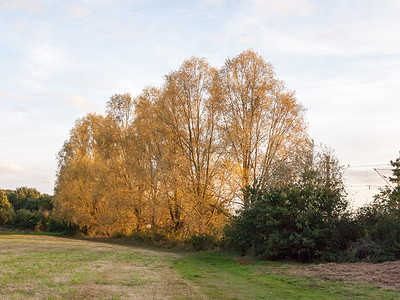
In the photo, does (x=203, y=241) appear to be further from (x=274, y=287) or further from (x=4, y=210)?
(x=4, y=210)

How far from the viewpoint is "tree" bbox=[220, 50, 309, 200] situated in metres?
30.8

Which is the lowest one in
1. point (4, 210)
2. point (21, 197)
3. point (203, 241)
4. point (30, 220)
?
point (30, 220)

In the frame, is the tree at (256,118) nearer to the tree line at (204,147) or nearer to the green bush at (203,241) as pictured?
the tree line at (204,147)

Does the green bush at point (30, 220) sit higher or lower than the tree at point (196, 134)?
lower

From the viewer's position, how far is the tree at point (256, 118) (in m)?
30.8

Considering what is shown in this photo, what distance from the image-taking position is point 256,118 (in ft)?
103

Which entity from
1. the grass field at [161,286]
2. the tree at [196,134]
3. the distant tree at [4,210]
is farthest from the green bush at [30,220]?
the grass field at [161,286]

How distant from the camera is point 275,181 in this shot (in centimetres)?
2678

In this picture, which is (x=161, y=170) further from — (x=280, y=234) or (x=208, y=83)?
(x=280, y=234)

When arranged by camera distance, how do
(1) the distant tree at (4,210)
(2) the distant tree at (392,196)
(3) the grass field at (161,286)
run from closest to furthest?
1. (3) the grass field at (161,286)
2. (2) the distant tree at (392,196)
3. (1) the distant tree at (4,210)

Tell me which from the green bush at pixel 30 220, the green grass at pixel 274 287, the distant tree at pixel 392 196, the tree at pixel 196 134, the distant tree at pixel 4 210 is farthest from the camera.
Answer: the green bush at pixel 30 220

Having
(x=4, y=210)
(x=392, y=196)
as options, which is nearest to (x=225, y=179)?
(x=392, y=196)

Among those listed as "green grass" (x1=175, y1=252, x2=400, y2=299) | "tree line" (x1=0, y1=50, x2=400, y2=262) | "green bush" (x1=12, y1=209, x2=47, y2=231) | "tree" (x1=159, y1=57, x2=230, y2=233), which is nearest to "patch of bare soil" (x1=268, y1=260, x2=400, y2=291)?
"green grass" (x1=175, y1=252, x2=400, y2=299)

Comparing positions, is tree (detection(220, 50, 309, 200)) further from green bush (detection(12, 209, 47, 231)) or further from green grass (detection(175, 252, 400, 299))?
green bush (detection(12, 209, 47, 231))
